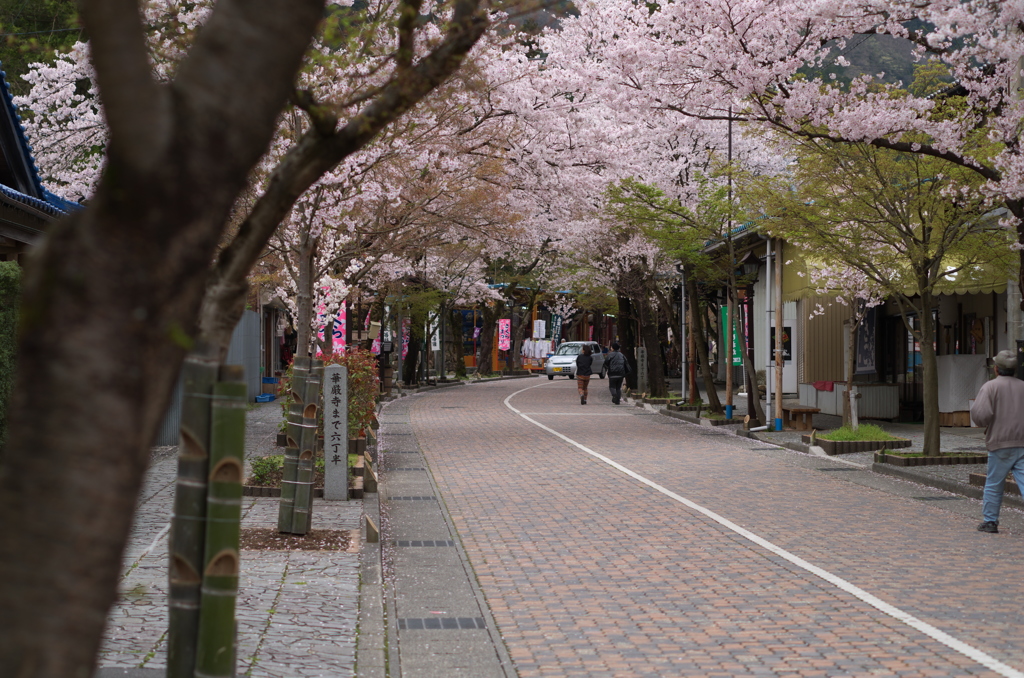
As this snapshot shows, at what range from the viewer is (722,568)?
921 cm

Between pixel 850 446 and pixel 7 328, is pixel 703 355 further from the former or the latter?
pixel 7 328

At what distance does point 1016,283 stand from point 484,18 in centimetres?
1446

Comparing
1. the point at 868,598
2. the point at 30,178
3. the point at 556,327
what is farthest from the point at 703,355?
the point at 556,327

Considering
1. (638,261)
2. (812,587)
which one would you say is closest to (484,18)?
(812,587)

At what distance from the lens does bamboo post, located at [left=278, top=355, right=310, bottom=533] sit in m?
9.98

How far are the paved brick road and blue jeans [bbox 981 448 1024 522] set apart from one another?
29 cm

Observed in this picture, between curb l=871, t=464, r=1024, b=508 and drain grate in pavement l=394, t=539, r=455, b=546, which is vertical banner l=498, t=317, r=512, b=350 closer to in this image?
curb l=871, t=464, r=1024, b=508

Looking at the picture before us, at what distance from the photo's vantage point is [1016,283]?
16.5 metres

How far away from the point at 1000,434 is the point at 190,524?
9170 millimetres

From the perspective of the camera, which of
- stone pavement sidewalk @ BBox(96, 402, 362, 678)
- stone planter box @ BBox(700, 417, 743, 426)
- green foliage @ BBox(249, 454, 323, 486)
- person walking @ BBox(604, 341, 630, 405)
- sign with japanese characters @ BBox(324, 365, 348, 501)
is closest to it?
stone pavement sidewalk @ BBox(96, 402, 362, 678)

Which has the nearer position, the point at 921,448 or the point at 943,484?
the point at 943,484

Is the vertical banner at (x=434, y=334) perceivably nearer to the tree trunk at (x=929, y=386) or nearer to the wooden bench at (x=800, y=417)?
the wooden bench at (x=800, y=417)

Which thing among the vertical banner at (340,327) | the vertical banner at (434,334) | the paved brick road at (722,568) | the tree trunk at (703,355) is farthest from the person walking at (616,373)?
the paved brick road at (722,568)

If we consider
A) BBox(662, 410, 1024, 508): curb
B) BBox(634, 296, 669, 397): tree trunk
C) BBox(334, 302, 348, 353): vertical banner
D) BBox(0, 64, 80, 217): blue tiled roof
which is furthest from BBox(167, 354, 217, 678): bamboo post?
BBox(634, 296, 669, 397): tree trunk
